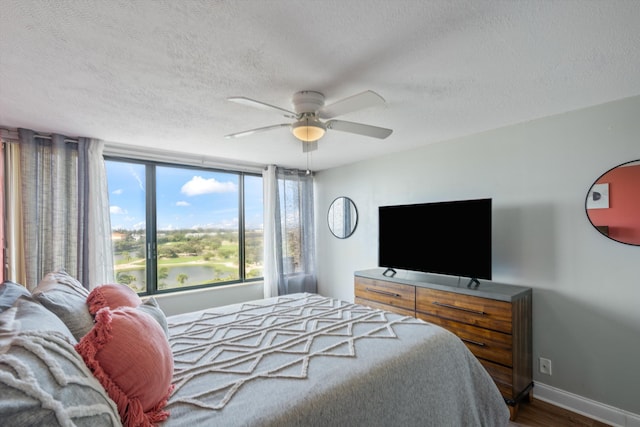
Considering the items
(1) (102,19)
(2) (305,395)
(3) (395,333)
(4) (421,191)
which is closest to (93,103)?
(1) (102,19)

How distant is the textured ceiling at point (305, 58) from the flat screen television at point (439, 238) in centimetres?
85

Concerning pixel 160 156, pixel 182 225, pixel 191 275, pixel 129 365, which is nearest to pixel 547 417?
pixel 129 365

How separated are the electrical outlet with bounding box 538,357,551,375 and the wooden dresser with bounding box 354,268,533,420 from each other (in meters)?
0.08

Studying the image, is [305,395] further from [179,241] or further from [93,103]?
[179,241]

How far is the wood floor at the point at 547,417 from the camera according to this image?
2.18 metres

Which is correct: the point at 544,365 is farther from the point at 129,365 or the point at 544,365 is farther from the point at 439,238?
the point at 129,365

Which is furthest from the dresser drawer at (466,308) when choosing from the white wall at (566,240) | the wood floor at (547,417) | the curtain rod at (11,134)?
the curtain rod at (11,134)

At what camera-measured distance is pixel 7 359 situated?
2.45 ft

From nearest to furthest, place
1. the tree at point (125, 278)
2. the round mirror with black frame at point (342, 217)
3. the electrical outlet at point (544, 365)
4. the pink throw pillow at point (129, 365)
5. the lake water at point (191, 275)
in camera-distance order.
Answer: the pink throw pillow at point (129, 365)
the electrical outlet at point (544, 365)
the tree at point (125, 278)
the lake water at point (191, 275)
the round mirror with black frame at point (342, 217)

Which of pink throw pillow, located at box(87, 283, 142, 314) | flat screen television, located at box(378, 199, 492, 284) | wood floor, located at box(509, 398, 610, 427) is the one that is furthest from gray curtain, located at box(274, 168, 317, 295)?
wood floor, located at box(509, 398, 610, 427)

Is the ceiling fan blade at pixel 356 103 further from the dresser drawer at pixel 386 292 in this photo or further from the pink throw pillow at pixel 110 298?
the dresser drawer at pixel 386 292

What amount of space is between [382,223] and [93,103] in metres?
2.84

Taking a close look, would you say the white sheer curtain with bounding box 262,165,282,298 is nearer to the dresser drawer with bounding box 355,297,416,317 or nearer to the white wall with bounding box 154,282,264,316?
the white wall with bounding box 154,282,264,316

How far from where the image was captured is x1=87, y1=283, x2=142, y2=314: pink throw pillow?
146 centimetres
